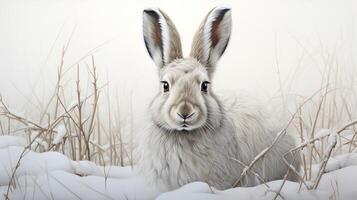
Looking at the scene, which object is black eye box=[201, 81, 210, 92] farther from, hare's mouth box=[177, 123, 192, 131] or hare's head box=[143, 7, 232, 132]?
hare's mouth box=[177, 123, 192, 131]

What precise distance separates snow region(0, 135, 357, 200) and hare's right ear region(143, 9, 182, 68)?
1.24 ft

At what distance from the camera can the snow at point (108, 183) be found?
1.56 meters

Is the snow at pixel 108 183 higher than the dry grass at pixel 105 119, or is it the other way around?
the dry grass at pixel 105 119

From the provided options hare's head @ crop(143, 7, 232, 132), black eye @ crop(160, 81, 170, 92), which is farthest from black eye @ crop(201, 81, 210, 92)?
black eye @ crop(160, 81, 170, 92)

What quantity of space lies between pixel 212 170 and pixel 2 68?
803mm

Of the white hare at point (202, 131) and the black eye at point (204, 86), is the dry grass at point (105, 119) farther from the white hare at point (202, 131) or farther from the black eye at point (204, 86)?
the black eye at point (204, 86)

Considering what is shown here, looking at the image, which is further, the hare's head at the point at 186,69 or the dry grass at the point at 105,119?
the dry grass at the point at 105,119

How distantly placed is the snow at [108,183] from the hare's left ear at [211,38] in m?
0.39

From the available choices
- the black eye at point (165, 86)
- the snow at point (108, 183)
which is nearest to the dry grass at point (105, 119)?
the snow at point (108, 183)

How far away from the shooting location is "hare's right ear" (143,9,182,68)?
158cm

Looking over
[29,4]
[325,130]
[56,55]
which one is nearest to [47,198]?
[56,55]

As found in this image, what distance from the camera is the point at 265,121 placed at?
1.64m

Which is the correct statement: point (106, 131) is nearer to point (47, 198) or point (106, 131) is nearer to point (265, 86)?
point (47, 198)

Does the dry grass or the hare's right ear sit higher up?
the hare's right ear
